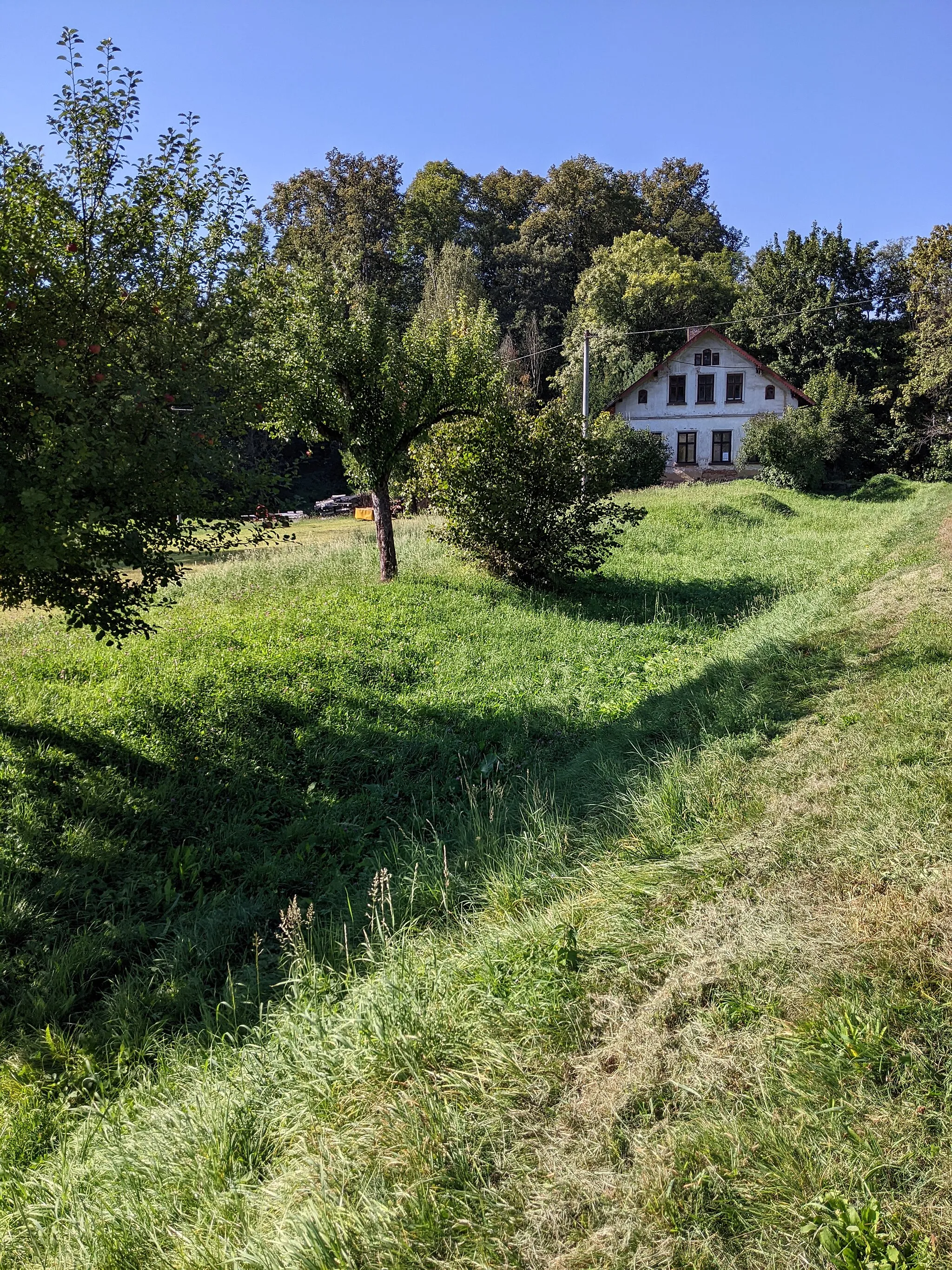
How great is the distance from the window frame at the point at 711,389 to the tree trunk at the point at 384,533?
2985cm

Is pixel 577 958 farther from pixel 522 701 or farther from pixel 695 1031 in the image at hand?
pixel 522 701

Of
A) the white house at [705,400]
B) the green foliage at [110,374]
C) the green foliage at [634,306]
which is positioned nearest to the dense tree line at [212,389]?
the green foliage at [110,374]

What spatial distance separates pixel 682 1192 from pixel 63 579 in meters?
6.08

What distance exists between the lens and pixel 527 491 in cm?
1443

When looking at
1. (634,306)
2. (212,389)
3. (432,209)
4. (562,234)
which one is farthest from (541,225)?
(212,389)

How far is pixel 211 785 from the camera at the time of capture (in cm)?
713

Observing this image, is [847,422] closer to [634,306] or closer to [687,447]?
[687,447]

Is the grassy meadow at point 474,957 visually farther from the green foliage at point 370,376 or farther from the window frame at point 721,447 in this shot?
the window frame at point 721,447

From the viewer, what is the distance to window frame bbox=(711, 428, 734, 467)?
131 ft

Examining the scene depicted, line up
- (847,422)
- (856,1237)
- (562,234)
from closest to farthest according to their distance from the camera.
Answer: (856,1237) < (847,422) < (562,234)

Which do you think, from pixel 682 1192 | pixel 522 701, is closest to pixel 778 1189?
pixel 682 1192

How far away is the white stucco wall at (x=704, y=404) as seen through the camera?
39375 mm

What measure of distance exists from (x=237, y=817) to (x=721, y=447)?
38.3m

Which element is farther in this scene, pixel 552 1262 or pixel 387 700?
pixel 387 700
